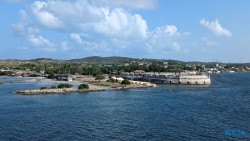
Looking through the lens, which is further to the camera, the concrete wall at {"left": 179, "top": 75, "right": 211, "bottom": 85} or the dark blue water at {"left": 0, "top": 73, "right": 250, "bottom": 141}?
the concrete wall at {"left": 179, "top": 75, "right": 211, "bottom": 85}

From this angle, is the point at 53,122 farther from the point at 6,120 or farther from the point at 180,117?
the point at 180,117

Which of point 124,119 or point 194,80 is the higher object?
point 194,80

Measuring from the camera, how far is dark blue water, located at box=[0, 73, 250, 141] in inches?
1414

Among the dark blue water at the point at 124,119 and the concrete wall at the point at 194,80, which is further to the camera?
the concrete wall at the point at 194,80

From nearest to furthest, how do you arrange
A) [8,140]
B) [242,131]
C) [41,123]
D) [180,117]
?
[8,140], [242,131], [41,123], [180,117]

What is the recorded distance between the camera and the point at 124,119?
1752 inches

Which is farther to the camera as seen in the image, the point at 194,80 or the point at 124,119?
the point at 194,80

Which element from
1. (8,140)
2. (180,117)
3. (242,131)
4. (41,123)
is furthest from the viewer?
(180,117)

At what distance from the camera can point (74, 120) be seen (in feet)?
145

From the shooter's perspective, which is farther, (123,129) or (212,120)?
(212,120)

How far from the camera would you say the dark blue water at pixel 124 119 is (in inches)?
1414

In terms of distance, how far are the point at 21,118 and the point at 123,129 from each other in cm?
1452

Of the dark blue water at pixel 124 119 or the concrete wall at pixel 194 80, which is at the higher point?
the concrete wall at pixel 194 80

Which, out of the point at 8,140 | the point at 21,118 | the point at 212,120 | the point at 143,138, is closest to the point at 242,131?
the point at 212,120
